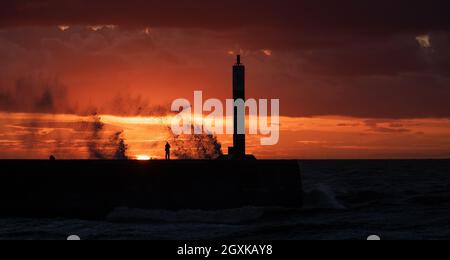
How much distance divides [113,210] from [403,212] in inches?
618

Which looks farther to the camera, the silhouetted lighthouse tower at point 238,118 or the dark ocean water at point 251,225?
the silhouetted lighthouse tower at point 238,118

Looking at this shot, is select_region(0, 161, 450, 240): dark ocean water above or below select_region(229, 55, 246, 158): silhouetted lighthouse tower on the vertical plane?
below

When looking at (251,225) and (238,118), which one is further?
(238,118)

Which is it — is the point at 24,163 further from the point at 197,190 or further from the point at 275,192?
the point at 275,192

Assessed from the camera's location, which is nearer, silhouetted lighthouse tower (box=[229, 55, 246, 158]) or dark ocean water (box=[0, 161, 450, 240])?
dark ocean water (box=[0, 161, 450, 240])

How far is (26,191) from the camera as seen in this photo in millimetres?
32688

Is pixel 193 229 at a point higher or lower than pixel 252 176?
lower

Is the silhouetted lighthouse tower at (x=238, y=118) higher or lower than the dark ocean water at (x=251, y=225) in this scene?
higher

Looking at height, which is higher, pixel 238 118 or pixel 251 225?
pixel 238 118

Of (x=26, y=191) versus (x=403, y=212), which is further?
(x=403, y=212)
